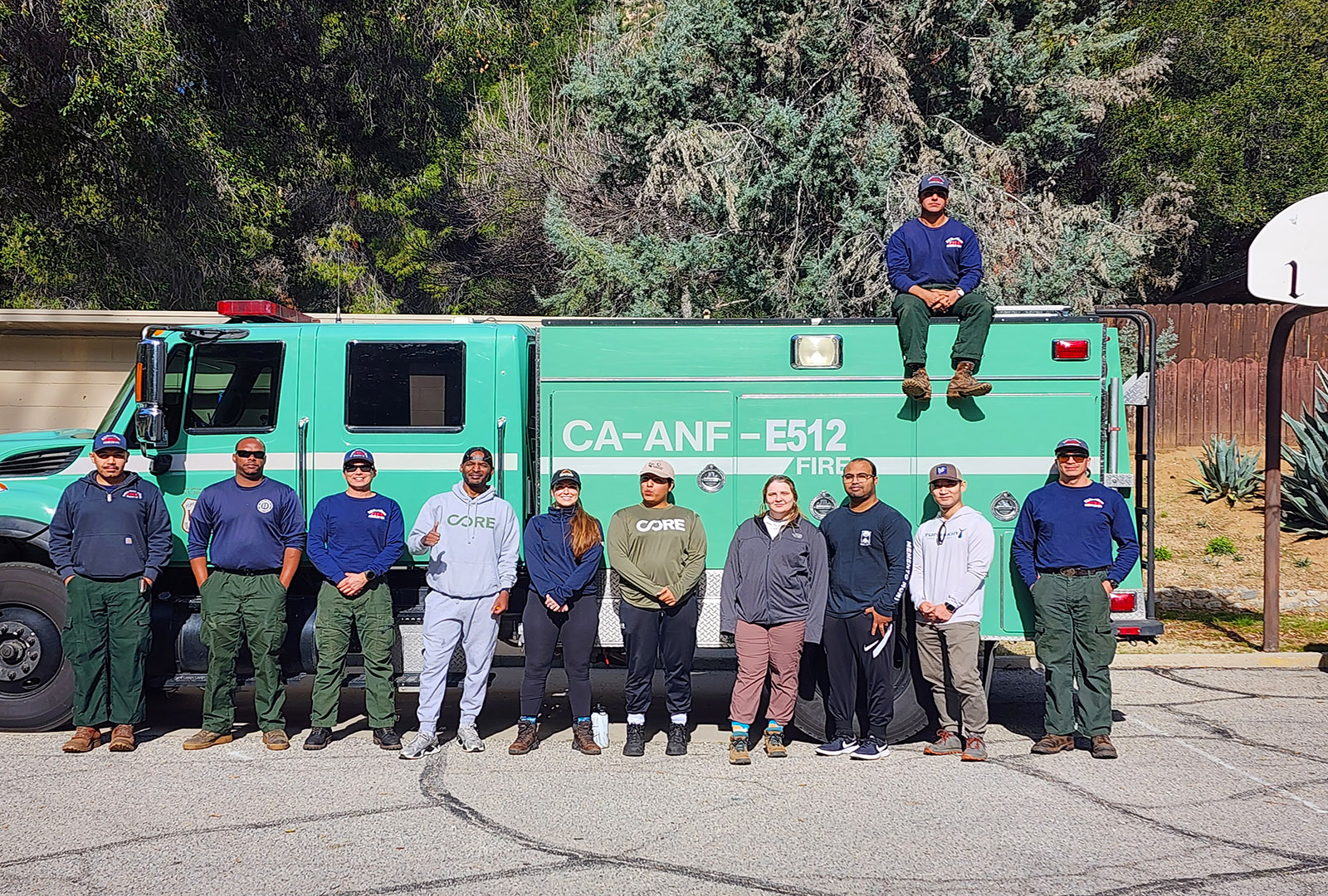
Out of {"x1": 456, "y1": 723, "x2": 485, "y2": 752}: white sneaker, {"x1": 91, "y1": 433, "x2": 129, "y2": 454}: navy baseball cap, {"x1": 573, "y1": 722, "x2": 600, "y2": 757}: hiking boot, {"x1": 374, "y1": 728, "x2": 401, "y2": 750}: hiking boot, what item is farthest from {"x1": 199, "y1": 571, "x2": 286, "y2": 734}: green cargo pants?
{"x1": 573, "y1": 722, "x2": 600, "y2": 757}: hiking boot

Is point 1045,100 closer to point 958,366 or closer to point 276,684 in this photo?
point 958,366

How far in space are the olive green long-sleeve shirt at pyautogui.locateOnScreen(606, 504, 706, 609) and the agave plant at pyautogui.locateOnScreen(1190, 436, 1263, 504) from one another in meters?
10.9

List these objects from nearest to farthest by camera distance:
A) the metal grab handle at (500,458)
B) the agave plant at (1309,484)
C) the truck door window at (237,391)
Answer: the metal grab handle at (500,458) → the truck door window at (237,391) → the agave plant at (1309,484)

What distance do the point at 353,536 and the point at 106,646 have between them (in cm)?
178

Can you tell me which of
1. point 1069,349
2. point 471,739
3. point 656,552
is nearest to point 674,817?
point 656,552

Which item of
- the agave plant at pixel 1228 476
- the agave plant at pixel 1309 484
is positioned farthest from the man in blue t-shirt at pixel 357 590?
the agave plant at pixel 1228 476

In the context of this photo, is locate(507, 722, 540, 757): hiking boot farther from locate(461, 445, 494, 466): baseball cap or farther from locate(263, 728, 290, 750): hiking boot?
locate(461, 445, 494, 466): baseball cap

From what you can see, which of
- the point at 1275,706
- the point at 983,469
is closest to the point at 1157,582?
the point at 1275,706

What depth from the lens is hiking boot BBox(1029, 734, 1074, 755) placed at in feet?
24.5

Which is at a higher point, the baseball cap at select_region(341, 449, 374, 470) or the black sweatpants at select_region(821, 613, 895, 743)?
the baseball cap at select_region(341, 449, 374, 470)

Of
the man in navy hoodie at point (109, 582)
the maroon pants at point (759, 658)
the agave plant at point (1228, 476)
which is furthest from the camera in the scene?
the agave plant at point (1228, 476)

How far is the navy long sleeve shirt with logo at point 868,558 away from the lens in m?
7.32

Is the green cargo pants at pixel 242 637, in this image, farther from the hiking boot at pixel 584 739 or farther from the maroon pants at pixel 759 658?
the maroon pants at pixel 759 658

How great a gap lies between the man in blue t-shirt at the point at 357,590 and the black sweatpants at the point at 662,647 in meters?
1.54
